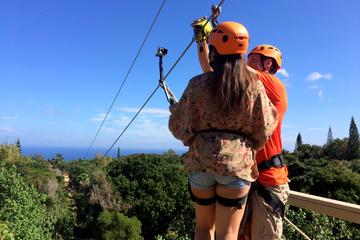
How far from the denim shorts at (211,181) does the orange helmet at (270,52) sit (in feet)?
3.57

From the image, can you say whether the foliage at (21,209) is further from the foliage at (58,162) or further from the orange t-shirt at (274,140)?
the foliage at (58,162)

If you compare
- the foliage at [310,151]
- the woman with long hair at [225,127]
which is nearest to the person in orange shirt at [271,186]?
the woman with long hair at [225,127]

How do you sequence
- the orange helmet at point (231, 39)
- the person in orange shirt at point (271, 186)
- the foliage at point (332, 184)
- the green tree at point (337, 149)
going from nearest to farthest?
the orange helmet at point (231, 39)
the person in orange shirt at point (271, 186)
the foliage at point (332, 184)
the green tree at point (337, 149)

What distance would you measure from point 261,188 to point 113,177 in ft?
119

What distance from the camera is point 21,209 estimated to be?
19578 mm

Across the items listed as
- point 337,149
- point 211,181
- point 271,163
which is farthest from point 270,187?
point 337,149

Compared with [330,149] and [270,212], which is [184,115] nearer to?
[270,212]

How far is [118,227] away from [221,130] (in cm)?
2829

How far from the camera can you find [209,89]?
8.35 feet

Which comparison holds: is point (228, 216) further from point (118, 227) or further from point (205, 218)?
point (118, 227)

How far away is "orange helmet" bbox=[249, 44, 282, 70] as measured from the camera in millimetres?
3158

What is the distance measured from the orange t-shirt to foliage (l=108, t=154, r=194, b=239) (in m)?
28.7

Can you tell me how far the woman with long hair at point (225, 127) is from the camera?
2.52 meters

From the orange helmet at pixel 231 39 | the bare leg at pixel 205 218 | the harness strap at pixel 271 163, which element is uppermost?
the orange helmet at pixel 231 39
